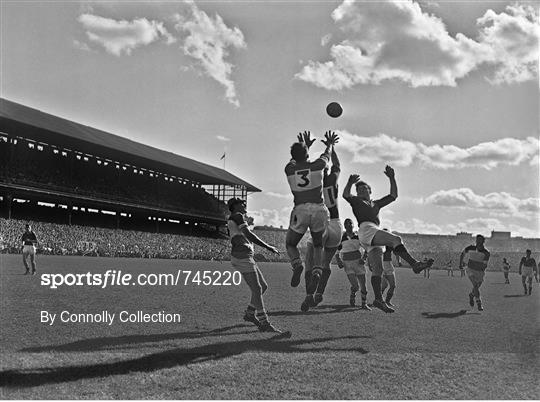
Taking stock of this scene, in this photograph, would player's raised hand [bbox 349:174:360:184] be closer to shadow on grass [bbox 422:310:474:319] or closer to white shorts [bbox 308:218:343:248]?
white shorts [bbox 308:218:343:248]

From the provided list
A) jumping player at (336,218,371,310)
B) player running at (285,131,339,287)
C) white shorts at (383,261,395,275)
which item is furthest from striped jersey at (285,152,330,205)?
white shorts at (383,261,395,275)

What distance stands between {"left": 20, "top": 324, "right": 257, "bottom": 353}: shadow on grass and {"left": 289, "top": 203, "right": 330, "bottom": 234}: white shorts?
7.37ft

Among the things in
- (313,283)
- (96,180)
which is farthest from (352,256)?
(96,180)

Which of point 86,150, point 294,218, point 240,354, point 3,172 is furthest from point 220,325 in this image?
point 86,150

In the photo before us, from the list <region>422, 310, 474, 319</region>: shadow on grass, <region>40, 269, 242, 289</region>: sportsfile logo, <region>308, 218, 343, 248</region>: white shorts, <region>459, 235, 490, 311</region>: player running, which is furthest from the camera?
<region>40, 269, 242, 289</region>: sportsfile logo

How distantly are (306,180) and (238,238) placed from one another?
146 cm

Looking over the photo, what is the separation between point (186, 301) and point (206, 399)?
7299 mm

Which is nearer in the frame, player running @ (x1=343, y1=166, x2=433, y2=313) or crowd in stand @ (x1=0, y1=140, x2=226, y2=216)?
player running @ (x1=343, y1=166, x2=433, y2=313)

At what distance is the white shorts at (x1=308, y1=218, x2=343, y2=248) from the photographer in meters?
8.08

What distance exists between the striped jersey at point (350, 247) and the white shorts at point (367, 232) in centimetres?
201

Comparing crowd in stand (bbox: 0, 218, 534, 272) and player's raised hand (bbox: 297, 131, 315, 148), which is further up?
player's raised hand (bbox: 297, 131, 315, 148)

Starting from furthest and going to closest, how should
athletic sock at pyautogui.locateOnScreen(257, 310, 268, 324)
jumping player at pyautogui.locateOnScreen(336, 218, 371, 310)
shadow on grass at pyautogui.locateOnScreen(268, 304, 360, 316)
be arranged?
shadow on grass at pyautogui.locateOnScreen(268, 304, 360, 316)
jumping player at pyautogui.locateOnScreen(336, 218, 371, 310)
athletic sock at pyautogui.locateOnScreen(257, 310, 268, 324)

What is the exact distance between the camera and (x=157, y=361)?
720 centimetres

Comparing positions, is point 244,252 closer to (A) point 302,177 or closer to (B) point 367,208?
(A) point 302,177
